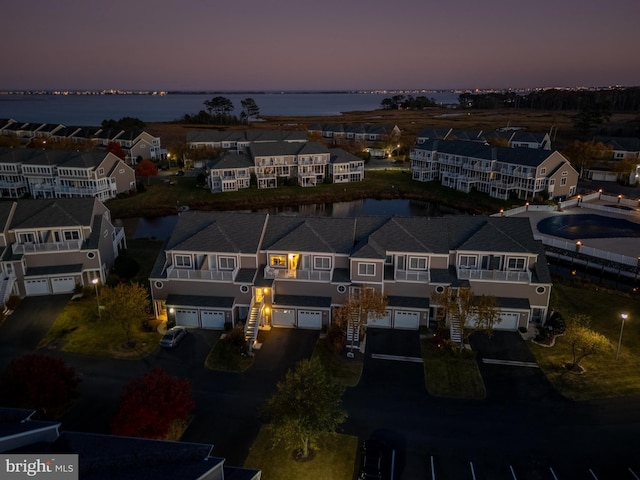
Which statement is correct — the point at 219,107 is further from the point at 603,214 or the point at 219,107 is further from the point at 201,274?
the point at 201,274

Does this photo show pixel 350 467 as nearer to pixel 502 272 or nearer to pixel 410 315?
pixel 410 315

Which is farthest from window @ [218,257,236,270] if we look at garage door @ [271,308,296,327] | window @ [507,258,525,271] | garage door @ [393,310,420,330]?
window @ [507,258,525,271]

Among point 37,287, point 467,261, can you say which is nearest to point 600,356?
point 467,261

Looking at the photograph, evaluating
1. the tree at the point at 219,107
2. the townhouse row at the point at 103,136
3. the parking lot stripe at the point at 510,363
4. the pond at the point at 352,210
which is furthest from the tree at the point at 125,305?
the tree at the point at 219,107

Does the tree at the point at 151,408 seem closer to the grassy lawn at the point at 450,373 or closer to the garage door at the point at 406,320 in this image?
the grassy lawn at the point at 450,373

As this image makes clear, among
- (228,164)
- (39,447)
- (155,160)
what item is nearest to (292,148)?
(228,164)

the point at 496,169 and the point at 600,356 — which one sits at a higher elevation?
the point at 496,169

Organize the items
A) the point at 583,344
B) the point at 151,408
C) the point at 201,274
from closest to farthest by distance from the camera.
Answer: the point at 151,408 → the point at 583,344 → the point at 201,274
